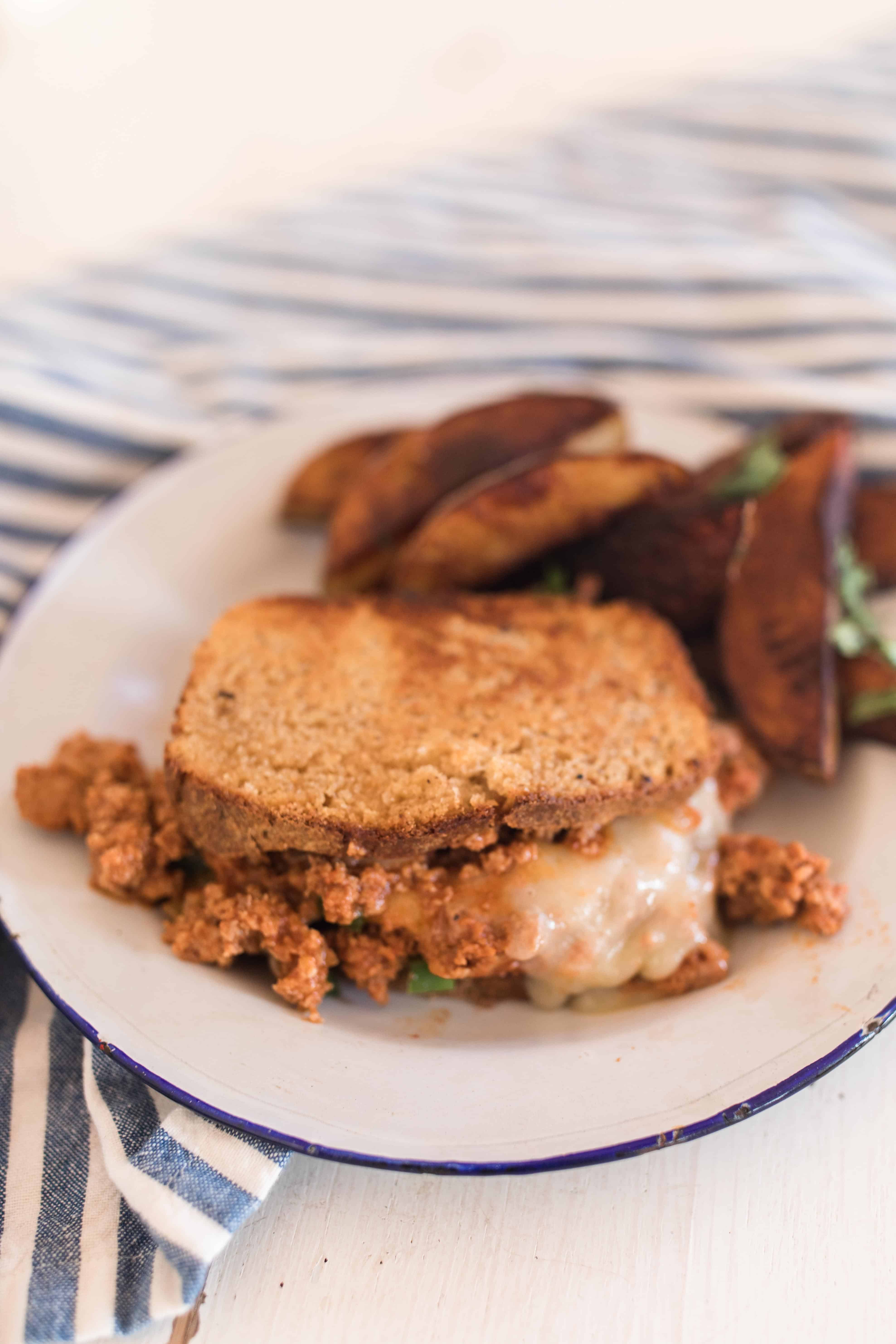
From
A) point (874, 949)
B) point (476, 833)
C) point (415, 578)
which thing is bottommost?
point (874, 949)

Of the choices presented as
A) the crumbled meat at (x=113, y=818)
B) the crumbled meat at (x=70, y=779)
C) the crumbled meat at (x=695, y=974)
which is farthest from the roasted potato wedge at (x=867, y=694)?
the crumbled meat at (x=70, y=779)

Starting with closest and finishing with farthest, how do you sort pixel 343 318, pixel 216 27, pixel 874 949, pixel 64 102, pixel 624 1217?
pixel 624 1217, pixel 874 949, pixel 343 318, pixel 64 102, pixel 216 27

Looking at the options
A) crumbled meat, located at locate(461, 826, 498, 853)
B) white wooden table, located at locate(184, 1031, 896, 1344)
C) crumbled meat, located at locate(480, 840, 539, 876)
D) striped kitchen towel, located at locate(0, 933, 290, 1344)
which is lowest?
white wooden table, located at locate(184, 1031, 896, 1344)

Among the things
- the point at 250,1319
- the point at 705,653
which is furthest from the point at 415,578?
the point at 250,1319

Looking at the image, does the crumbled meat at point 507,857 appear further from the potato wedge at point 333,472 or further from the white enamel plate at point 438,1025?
the potato wedge at point 333,472

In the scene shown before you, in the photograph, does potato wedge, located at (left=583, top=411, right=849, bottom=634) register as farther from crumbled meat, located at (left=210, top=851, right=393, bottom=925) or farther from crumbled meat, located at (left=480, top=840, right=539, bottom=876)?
crumbled meat, located at (left=210, top=851, right=393, bottom=925)

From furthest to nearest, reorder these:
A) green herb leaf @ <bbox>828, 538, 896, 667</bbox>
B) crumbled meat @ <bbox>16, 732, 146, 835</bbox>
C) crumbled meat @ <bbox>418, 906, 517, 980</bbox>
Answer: green herb leaf @ <bbox>828, 538, 896, 667</bbox> < crumbled meat @ <bbox>16, 732, 146, 835</bbox> < crumbled meat @ <bbox>418, 906, 517, 980</bbox>

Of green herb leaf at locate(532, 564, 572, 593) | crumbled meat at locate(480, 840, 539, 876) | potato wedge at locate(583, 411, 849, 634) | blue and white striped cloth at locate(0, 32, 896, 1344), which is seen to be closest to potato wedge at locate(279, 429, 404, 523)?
blue and white striped cloth at locate(0, 32, 896, 1344)

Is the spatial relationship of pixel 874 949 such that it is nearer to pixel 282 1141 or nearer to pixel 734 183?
pixel 282 1141

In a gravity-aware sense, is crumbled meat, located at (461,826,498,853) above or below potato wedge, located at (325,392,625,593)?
below
